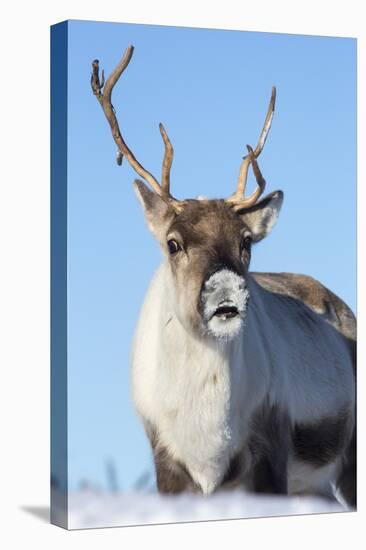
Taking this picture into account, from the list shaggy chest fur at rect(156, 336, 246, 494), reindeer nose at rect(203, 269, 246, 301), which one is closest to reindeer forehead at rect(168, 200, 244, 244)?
reindeer nose at rect(203, 269, 246, 301)

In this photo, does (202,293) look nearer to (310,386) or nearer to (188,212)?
(188,212)

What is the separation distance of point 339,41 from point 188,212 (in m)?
2.31

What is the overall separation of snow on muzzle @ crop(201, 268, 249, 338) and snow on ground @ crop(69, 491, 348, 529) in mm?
1465

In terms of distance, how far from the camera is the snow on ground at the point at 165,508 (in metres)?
11.8

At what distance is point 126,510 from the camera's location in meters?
12.0

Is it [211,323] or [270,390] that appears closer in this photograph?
[211,323]

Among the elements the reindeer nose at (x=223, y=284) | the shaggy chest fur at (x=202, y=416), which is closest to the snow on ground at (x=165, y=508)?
the shaggy chest fur at (x=202, y=416)

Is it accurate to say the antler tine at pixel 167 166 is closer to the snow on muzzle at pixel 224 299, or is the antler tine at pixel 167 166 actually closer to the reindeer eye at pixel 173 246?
the reindeer eye at pixel 173 246

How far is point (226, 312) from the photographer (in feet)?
37.4

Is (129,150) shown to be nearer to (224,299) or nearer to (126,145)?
(126,145)

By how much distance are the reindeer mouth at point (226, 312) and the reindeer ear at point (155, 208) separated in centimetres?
85

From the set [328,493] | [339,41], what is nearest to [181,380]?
[328,493]

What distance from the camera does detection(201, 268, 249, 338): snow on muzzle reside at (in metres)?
11.3

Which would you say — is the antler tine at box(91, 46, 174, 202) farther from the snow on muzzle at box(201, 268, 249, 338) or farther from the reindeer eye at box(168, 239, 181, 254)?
the snow on muzzle at box(201, 268, 249, 338)
